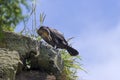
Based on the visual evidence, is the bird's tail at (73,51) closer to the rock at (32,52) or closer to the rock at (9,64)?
the rock at (32,52)

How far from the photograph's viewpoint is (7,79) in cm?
923

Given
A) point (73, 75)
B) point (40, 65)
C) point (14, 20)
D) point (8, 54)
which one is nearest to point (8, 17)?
point (14, 20)

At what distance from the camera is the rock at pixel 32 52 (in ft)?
34.1

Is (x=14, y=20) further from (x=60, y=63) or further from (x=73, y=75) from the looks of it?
(x=73, y=75)

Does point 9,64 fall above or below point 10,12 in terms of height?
below

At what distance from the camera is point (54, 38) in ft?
36.9

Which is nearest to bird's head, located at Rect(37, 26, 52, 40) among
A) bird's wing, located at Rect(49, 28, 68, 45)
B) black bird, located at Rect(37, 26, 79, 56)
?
black bird, located at Rect(37, 26, 79, 56)

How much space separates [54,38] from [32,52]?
0.91 m

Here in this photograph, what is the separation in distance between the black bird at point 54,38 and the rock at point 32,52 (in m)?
0.49

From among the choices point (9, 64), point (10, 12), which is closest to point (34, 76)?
point (9, 64)

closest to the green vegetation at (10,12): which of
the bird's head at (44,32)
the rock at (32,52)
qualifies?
the rock at (32,52)

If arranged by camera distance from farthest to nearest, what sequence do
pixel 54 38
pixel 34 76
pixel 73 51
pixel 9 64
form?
pixel 54 38, pixel 73 51, pixel 34 76, pixel 9 64

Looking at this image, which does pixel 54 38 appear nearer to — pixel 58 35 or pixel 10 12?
pixel 58 35

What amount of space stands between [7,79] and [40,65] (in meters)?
1.45
